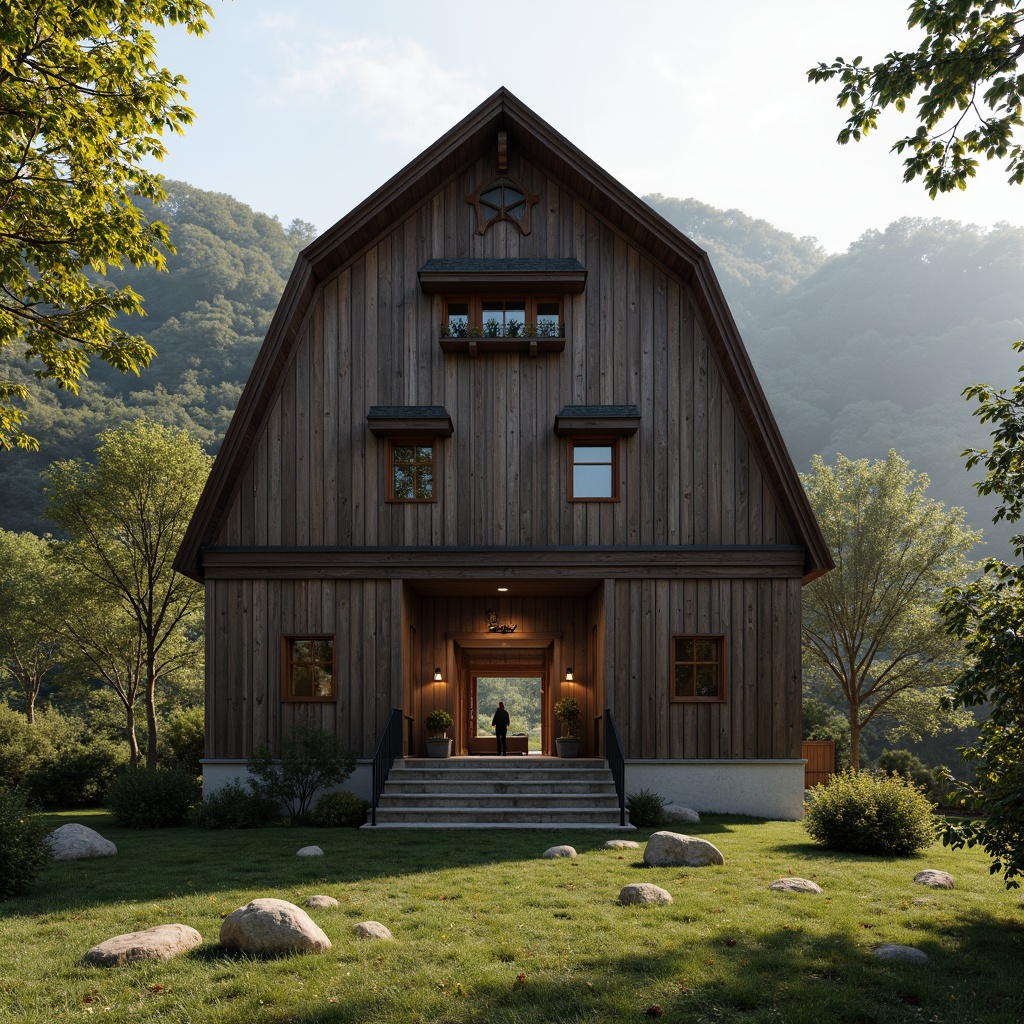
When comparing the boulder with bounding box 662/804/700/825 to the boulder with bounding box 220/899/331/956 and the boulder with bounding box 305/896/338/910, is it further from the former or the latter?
the boulder with bounding box 220/899/331/956

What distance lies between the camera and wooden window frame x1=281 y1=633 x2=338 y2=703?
15.8 metres

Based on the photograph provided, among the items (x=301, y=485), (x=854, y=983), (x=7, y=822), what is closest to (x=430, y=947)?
(x=854, y=983)

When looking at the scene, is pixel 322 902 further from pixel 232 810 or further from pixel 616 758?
pixel 616 758

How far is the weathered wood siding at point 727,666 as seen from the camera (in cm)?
1570

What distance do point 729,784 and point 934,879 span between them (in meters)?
6.53

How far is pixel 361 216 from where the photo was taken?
1617 centimetres

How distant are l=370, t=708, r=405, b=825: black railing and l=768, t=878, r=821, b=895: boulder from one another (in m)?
6.64

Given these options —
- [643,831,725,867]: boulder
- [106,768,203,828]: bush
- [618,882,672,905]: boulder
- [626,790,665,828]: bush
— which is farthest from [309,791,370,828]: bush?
[618,882,672,905]: boulder

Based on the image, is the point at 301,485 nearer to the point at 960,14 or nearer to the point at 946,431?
the point at 960,14

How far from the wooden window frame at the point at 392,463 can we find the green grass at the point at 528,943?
6.93m

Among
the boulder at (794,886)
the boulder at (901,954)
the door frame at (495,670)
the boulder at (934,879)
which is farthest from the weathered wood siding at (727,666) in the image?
the boulder at (901,954)

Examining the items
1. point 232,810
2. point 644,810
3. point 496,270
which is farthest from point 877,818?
point 496,270

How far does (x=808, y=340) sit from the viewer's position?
76.2 metres

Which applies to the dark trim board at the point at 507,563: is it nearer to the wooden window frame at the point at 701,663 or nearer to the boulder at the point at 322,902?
the wooden window frame at the point at 701,663
